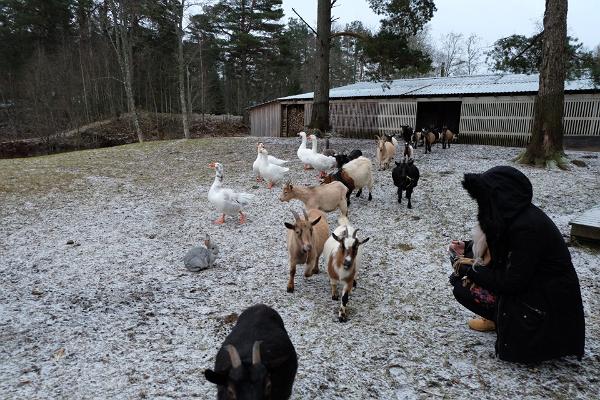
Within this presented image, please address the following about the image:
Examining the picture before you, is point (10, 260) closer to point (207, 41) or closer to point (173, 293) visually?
point (173, 293)

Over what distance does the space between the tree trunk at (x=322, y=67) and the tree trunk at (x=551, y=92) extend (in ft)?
28.4

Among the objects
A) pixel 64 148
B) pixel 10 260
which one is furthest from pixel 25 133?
pixel 10 260

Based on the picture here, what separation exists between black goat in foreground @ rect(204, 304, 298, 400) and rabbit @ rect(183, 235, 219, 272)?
2.90 metres

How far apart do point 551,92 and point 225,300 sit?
1105 cm

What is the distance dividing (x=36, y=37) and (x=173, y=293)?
45.6 m

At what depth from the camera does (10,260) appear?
21.0ft

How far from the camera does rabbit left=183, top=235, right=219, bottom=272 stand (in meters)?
6.02

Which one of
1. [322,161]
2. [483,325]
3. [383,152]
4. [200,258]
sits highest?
[383,152]

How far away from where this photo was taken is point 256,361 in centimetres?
243

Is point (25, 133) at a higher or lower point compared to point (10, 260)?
higher

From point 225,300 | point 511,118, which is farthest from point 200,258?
point 511,118

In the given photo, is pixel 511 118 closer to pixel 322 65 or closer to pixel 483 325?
pixel 322 65

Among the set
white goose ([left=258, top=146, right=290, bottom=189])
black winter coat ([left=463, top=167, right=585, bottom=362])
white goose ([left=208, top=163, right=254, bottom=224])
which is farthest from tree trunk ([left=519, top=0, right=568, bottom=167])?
black winter coat ([left=463, top=167, right=585, bottom=362])

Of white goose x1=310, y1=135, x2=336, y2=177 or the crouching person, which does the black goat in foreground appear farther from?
white goose x1=310, y1=135, x2=336, y2=177
